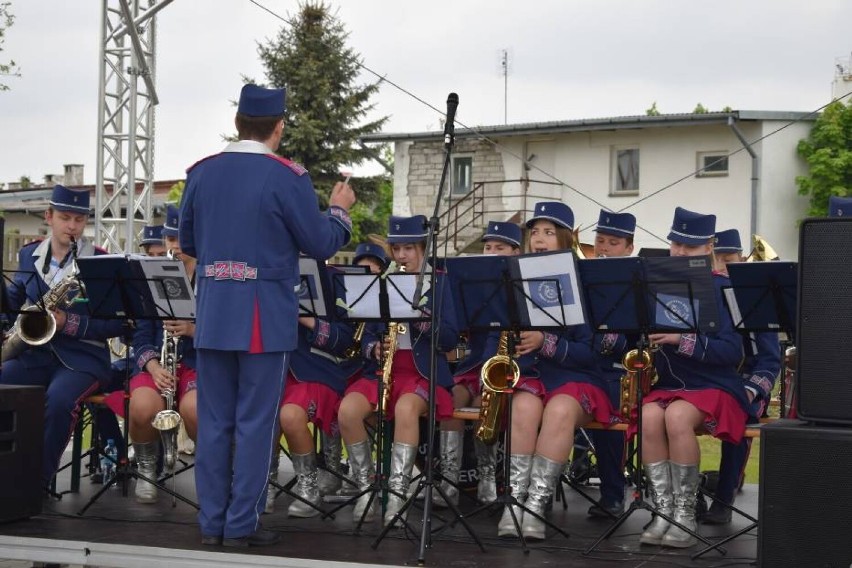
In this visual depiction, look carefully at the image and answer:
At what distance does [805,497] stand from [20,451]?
12.6 feet

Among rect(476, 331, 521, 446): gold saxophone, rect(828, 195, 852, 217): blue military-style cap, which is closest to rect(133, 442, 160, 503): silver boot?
rect(476, 331, 521, 446): gold saxophone

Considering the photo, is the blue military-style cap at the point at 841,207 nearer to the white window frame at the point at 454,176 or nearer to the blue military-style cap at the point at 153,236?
the blue military-style cap at the point at 153,236

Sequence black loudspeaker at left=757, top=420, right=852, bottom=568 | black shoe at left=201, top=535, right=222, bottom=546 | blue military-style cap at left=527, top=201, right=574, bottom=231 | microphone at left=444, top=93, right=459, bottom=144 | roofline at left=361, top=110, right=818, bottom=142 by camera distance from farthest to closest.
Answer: roofline at left=361, top=110, right=818, bottom=142
blue military-style cap at left=527, top=201, right=574, bottom=231
black shoe at left=201, top=535, right=222, bottom=546
microphone at left=444, top=93, right=459, bottom=144
black loudspeaker at left=757, top=420, right=852, bottom=568

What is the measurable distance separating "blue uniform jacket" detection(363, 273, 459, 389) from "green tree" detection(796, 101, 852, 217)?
19.7m

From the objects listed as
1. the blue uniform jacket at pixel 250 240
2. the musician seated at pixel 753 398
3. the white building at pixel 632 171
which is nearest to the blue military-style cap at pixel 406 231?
the blue uniform jacket at pixel 250 240

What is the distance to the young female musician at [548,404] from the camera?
606 cm

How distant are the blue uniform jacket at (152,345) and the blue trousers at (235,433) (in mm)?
1579

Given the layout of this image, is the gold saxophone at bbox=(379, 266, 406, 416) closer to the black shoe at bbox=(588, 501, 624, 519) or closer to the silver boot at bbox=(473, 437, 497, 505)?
the silver boot at bbox=(473, 437, 497, 505)

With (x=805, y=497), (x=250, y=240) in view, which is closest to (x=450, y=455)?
(x=250, y=240)

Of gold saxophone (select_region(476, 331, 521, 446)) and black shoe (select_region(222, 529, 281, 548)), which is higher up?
gold saxophone (select_region(476, 331, 521, 446))

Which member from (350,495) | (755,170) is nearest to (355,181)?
(755,170)

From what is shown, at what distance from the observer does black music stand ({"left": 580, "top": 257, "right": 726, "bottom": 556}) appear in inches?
221

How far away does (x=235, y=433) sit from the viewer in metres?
5.69

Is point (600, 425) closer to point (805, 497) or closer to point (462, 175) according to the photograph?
point (805, 497)
